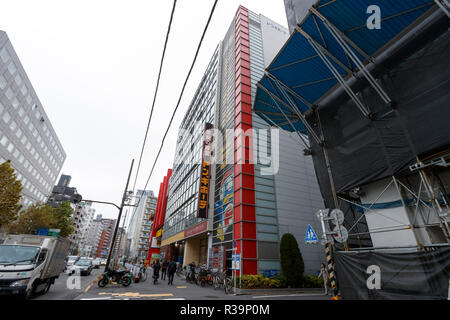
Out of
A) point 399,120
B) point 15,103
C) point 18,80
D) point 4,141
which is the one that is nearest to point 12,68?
point 18,80

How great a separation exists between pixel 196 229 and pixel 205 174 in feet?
19.5

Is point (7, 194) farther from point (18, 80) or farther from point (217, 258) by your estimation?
point (18, 80)

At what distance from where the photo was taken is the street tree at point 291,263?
13.0m

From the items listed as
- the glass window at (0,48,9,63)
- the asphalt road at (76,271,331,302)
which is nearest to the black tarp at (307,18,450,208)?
the asphalt road at (76,271,331,302)

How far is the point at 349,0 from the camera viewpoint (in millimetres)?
7832

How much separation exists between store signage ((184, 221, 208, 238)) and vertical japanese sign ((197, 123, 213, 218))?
105 centimetres

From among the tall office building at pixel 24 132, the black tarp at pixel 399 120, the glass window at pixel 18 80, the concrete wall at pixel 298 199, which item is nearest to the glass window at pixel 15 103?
the tall office building at pixel 24 132

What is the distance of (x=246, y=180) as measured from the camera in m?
16.3

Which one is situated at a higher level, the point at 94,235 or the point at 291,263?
the point at 94,235

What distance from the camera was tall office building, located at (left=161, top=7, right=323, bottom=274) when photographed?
15070 mm

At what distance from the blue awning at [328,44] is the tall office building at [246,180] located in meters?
6.00

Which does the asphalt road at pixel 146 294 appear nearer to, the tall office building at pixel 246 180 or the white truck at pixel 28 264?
the white truck at pixel 28 264

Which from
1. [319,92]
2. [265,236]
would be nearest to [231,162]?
[265,236]

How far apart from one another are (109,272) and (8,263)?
529cm
